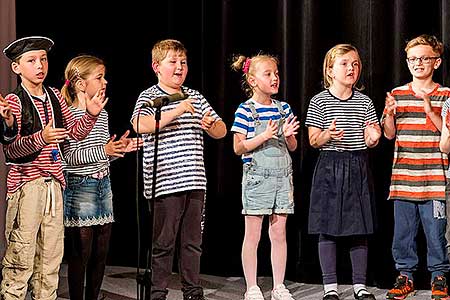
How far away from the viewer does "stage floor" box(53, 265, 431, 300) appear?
4.45 meters

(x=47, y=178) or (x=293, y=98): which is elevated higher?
(x=293, y=98)

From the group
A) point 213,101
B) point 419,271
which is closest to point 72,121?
point 213,101

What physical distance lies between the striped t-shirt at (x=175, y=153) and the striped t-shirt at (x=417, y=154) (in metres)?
1.00

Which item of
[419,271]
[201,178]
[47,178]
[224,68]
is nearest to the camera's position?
[47,178]

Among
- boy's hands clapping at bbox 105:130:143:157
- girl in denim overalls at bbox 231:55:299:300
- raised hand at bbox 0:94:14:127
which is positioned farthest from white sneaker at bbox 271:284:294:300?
raised hand at bbox 0:94:14:127

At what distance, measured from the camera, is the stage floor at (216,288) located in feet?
14.6

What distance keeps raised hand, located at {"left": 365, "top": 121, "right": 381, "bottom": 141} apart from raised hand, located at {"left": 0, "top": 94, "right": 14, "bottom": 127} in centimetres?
165

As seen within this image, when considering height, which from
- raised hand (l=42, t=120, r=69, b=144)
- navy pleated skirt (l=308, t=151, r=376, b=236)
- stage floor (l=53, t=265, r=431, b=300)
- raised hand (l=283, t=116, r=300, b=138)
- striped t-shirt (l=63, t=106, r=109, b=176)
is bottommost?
stage floor (l=53, t=265, r=431, b=300)

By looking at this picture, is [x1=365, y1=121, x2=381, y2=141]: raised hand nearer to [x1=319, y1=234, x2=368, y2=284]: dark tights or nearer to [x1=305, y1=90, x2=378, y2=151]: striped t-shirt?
[x1=305, y1=90, x2=378, y2=151]: striped t-shirt

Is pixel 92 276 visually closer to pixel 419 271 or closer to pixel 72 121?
pixel 72 121

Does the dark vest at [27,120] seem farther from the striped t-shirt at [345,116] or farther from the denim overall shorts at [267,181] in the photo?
the striped t-shirt at [345,116]

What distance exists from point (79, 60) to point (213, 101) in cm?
106

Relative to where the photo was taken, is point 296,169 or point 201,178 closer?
point 201,178

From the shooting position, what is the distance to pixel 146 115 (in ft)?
12.9
